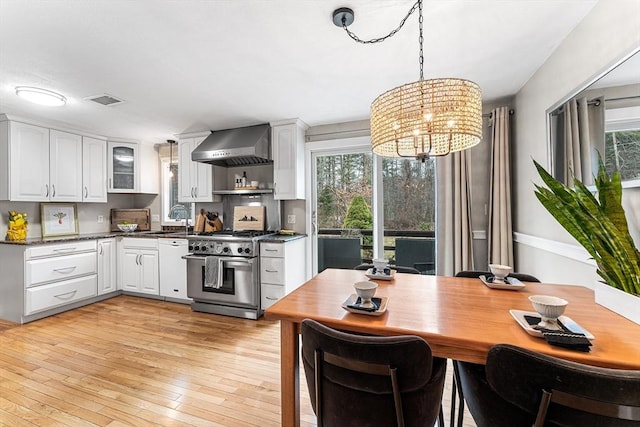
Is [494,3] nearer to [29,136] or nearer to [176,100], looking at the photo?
[176,100]

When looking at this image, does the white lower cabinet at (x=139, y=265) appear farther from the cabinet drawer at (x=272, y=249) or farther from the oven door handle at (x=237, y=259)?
the cabinet drawer at (x=272, y=249)

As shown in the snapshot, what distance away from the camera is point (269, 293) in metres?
3.37

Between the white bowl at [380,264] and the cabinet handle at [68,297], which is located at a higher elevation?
the white bowl at [380,264]

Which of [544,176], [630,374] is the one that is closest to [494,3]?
[544,176]

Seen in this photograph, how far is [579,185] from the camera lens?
1.33m

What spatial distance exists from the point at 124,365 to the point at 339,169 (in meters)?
3.08

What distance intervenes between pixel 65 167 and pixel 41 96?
1471 millimetres

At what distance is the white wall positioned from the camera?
1458 millimetres

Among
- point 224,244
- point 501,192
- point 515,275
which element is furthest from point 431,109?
point 224,244

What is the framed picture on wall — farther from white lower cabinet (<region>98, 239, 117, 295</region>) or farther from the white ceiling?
the white ceiling

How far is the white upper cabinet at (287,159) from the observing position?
3.65 m

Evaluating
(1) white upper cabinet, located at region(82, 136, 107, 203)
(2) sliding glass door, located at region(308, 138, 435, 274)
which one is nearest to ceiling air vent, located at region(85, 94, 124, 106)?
(1) white upper cabinet, located at region(82, 136, 107, 203)

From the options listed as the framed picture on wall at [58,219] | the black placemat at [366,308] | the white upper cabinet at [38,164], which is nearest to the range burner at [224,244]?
the white upper cabinet at [38,164]

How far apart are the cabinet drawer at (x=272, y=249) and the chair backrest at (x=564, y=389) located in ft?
8.65
